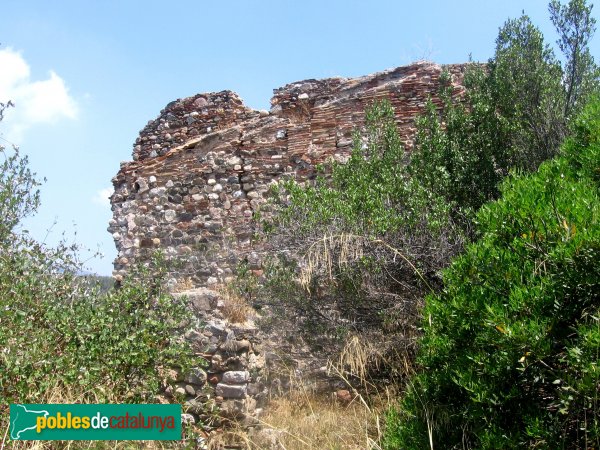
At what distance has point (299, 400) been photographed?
581 centimetres

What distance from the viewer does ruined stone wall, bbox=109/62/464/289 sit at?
8.15m

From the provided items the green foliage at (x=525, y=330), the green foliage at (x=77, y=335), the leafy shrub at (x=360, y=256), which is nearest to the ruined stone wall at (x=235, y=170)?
the leafy shrub at (x=360, y=256)

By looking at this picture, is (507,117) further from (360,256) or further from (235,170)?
(235,170)

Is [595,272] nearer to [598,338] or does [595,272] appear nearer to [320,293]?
[598,338]

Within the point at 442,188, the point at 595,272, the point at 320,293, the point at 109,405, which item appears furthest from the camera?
the point at 442,188

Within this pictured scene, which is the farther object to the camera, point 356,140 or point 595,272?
point 356,140

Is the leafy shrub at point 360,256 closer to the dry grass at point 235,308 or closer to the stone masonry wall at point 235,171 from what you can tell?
the dry grass at point 235,308

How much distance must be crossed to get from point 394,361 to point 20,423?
10.7 feet

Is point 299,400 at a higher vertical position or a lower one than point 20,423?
lower

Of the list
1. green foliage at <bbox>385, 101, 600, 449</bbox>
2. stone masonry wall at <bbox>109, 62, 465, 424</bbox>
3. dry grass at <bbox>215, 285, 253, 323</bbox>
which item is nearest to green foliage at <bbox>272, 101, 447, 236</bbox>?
stone masonry wall at <bbox>109, 62, 465, 424</bbox>

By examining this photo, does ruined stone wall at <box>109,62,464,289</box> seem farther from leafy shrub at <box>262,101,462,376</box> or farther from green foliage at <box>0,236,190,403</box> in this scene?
green foliage at <box>0,236,190,403</box>

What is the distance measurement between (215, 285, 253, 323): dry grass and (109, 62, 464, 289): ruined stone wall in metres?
0.75

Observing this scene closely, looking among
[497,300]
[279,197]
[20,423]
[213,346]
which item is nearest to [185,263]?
[279,197]

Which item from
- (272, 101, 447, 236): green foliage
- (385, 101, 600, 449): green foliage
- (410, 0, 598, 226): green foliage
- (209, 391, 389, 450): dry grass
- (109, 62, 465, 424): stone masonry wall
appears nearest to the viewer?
(385, 101, 600, 449): green foliage
